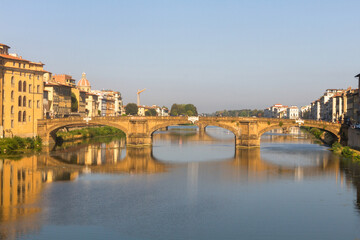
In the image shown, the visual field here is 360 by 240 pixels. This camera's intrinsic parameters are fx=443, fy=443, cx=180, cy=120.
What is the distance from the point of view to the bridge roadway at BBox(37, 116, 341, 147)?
8238 centimetres

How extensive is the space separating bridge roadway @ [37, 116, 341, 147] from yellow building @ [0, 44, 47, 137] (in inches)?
130

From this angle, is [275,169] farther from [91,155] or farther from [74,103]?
[74,103]

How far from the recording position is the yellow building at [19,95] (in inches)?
2847

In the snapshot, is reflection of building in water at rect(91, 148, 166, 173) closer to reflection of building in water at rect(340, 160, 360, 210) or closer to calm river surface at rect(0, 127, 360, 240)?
calm river surface at rect(0, 127, 360, 240)

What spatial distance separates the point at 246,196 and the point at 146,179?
1313 centimetres

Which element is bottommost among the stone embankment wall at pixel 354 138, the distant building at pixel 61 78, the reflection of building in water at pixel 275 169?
the reflection of building in water at pixel 275 169

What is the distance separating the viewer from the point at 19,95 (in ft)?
249

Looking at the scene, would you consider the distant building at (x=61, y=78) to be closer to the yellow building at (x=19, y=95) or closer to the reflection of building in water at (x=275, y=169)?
the yellow building at (x=19, y=95)

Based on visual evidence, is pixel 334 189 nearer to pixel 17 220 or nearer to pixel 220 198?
pixel 220 198

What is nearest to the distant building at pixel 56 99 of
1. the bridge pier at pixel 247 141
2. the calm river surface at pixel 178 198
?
the calm river surface at pixel 178 198

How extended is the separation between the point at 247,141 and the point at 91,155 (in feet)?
96.0

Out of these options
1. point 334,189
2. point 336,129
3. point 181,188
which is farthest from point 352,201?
point 336,129

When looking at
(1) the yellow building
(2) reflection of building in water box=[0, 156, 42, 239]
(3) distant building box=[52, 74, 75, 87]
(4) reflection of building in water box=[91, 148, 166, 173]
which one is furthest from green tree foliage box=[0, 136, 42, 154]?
(3) distant building box=[52, 74, 75, 87]

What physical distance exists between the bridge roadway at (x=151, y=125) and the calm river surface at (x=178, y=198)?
52.3 feet
